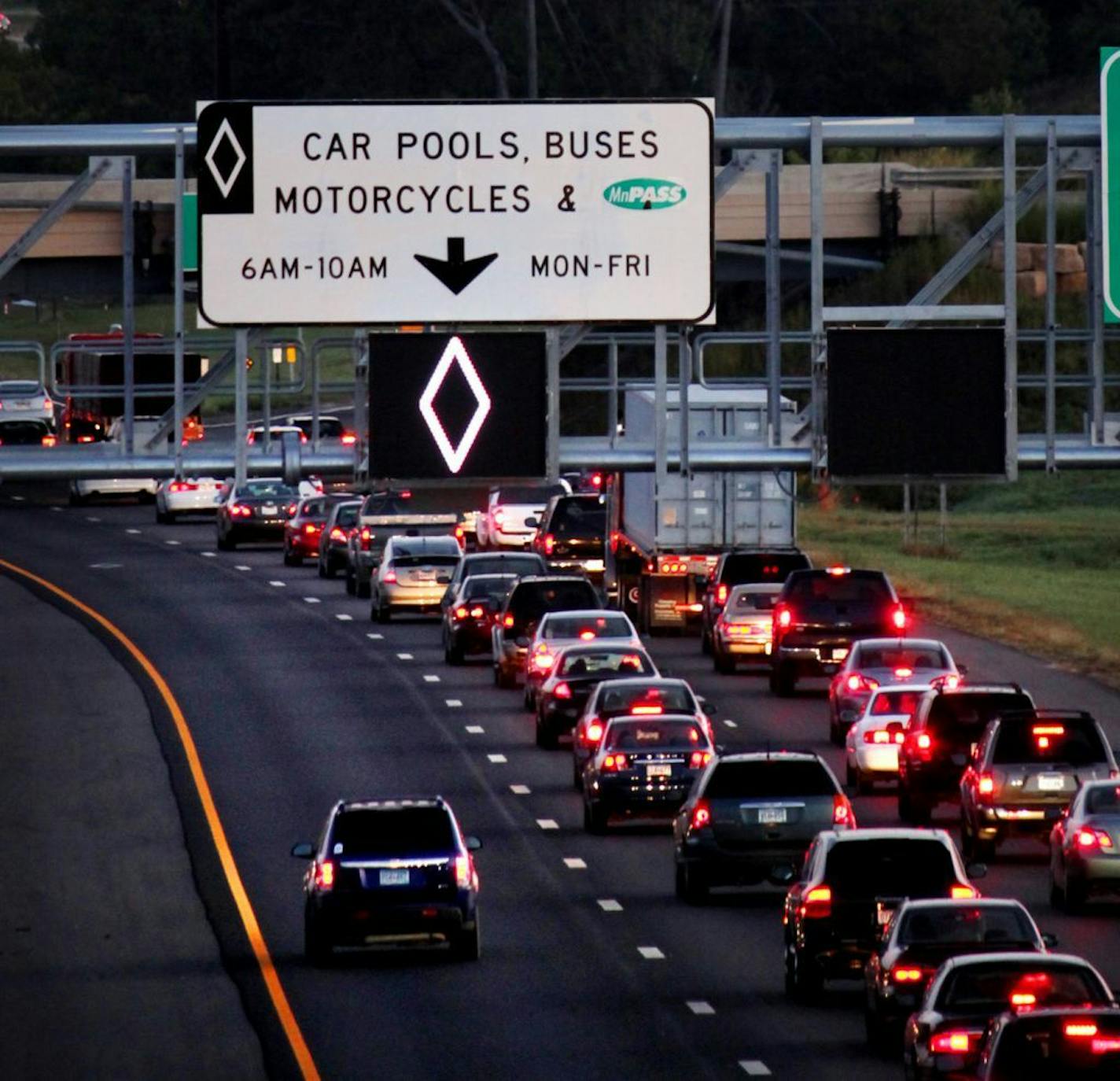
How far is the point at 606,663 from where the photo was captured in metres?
45.9

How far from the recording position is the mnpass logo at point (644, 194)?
22547mm

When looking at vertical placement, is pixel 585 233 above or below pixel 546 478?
above

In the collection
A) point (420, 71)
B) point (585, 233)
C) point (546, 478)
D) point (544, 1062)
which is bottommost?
point (544, 1062)

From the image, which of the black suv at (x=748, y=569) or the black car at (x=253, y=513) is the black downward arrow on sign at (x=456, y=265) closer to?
the black suv at (x=748, y=569)

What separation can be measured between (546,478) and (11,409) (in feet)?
190

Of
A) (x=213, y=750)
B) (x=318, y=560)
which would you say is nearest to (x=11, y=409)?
(x=318, y=560)

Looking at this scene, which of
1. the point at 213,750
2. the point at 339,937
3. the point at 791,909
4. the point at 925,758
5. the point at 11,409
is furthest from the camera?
the point at 11,409

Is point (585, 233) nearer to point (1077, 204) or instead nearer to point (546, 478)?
point (546, 478)

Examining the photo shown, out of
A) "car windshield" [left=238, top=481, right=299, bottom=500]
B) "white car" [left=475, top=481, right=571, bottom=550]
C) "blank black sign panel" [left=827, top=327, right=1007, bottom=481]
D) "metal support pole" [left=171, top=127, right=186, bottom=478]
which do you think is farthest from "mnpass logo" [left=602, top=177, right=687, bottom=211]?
"car windshield" [left=238, top=481, right=299, bottom=500]

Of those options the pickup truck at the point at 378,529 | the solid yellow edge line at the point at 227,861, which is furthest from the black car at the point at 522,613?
the pickup truck at the point at 378,529

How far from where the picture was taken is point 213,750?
152 feet

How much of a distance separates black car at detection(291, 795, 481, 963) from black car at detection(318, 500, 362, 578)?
42.4m

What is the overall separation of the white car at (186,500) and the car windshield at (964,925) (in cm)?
6330

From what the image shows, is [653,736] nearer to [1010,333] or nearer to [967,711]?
[967,711]
